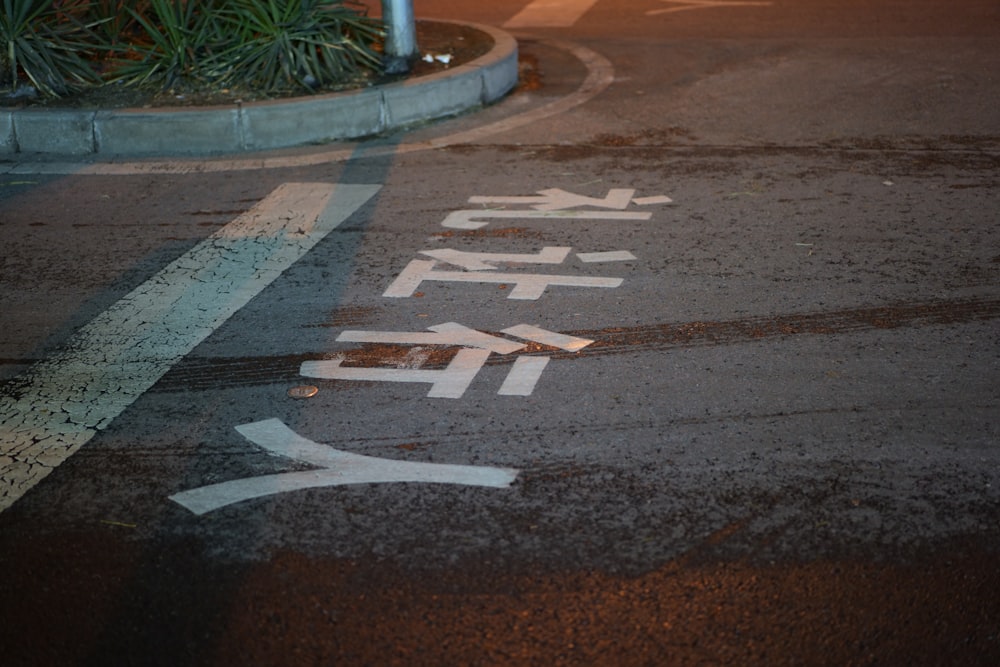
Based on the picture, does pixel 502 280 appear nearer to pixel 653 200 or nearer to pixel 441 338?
pixel 441 338

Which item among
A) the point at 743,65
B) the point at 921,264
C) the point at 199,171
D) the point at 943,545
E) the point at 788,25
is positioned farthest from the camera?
the point at 788,25

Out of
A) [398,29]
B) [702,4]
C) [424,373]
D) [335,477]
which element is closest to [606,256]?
[424,373]

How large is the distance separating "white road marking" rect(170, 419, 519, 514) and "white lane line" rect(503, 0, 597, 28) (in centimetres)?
838

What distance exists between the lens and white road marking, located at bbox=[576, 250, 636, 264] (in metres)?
5.24

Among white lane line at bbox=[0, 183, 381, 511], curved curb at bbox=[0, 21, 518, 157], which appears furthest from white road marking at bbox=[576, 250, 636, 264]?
curved curb at bbox=[0, 21, 518, 157]

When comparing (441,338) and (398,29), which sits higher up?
(398,29)

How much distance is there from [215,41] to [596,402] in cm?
573

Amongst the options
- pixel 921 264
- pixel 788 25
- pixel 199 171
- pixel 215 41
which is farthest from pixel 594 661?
pixel 788 25

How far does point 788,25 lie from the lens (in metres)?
10.8

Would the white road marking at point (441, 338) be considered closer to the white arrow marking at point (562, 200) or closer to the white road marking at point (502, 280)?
the white road marking at point (502, 280)

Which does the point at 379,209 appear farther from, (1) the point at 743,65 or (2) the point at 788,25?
(2) the point at 788,25

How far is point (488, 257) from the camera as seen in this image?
17.5ft

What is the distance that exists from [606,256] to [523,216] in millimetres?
773

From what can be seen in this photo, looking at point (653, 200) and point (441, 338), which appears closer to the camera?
point (441, 338)
